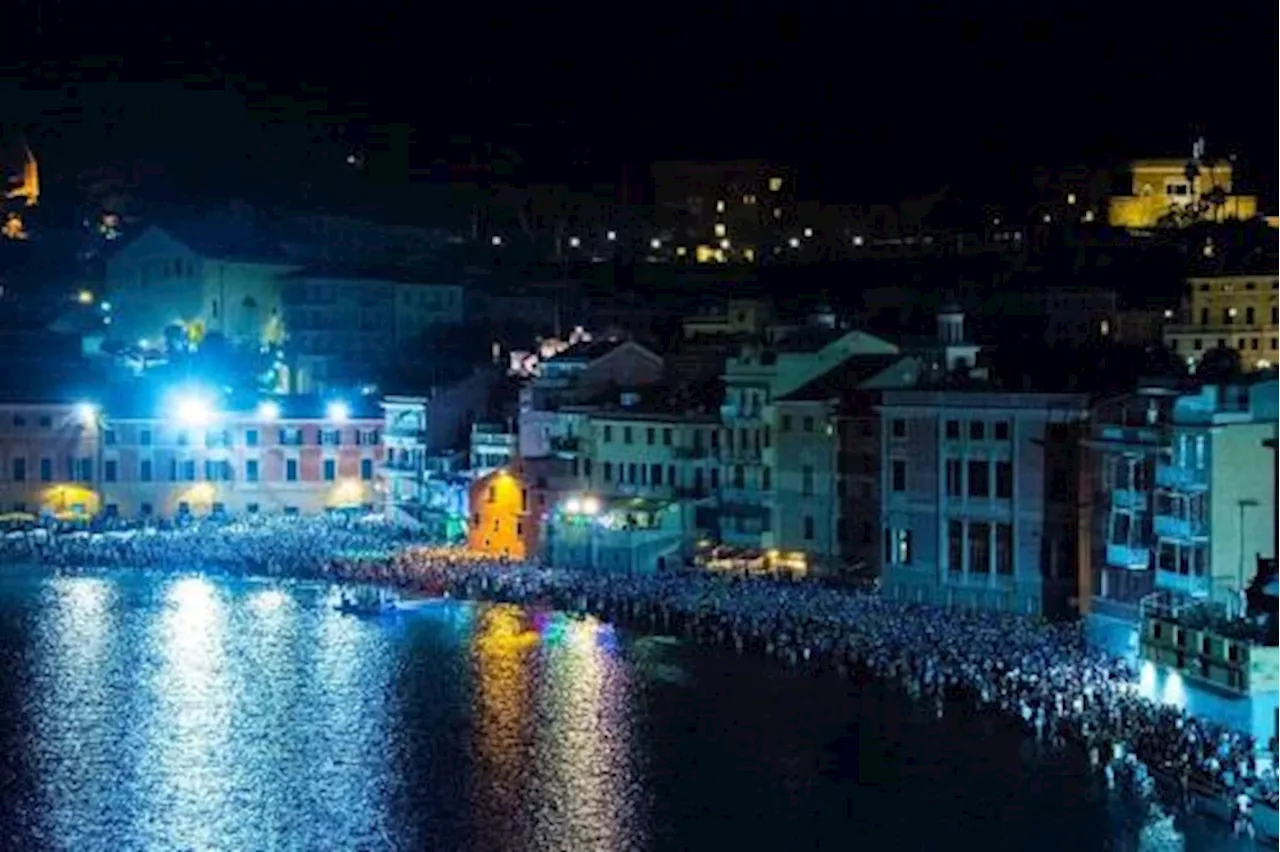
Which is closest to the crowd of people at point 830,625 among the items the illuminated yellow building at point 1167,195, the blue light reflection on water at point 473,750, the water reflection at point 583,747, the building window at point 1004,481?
the blue light reflection on water at point 473,750

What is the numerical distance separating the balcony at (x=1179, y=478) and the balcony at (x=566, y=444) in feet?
88.2

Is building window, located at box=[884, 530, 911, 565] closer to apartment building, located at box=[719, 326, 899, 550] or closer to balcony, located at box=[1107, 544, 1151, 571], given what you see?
apartment building, located at box=[719, 326, 899, 550]

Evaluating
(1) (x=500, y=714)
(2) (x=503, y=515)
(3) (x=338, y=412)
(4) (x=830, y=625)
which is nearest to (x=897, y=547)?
(4) (x=830, y=625)

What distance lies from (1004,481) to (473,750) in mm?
17679

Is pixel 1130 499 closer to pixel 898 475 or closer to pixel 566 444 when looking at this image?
pixel 898 475

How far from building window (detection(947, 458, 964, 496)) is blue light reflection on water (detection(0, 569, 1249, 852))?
27.1 feet

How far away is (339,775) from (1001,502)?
66.8 ft

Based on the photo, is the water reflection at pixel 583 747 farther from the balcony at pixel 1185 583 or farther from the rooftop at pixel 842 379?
the balcony at pixel 1185 583

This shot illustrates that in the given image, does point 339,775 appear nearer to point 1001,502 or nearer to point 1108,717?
point 1108,717

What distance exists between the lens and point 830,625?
53406 mm

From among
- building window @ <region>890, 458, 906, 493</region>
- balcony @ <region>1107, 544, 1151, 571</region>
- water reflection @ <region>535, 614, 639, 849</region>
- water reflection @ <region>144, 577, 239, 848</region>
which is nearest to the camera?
water reflection @ <region>535, 614, 639, 849</region>

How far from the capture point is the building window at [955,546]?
57.7 metres

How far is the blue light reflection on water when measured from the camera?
38719 millimetres

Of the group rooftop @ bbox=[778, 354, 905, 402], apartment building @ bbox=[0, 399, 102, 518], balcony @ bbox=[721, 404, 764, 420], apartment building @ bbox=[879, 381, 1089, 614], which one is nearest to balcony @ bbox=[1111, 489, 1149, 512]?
apartment building @ bbox=[879, 381, 1089, 614]
